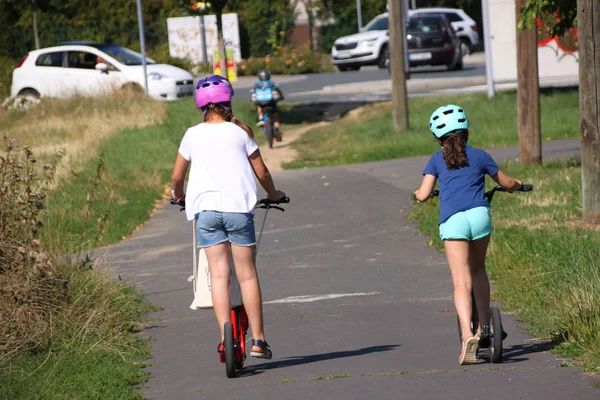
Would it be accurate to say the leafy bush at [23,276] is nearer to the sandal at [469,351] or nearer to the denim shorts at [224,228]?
the denim shorts at [224,228]

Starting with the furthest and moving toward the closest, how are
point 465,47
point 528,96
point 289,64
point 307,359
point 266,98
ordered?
1. point 465,47
2. point 289,64
3. point 266,98
4. point 528,96
5. point 307,359

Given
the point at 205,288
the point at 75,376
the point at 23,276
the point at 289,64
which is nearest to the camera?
the point at 75,376

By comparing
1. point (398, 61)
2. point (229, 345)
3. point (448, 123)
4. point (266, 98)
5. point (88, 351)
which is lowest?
point (88, 351)

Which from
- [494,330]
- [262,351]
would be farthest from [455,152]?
[262,351]

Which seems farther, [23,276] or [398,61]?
[398,61]

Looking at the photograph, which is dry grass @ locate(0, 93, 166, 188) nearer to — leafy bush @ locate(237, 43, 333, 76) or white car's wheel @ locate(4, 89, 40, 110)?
white car's wheel @ locate(4, 89, 40, 110)

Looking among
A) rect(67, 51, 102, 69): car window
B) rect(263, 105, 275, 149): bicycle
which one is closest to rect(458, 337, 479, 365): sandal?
rect(263, 105, 275, 149): bicycle

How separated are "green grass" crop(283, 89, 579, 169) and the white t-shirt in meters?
11.3

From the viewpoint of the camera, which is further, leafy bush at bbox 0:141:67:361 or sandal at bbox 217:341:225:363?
leafy bush at bbox 0:141:67:361

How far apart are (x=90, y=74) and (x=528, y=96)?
577 inches

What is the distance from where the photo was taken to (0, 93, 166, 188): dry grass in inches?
782

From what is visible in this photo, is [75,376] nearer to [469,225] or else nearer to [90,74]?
[469,225]

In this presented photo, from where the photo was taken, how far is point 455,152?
242 inches

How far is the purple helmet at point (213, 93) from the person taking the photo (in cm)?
629
